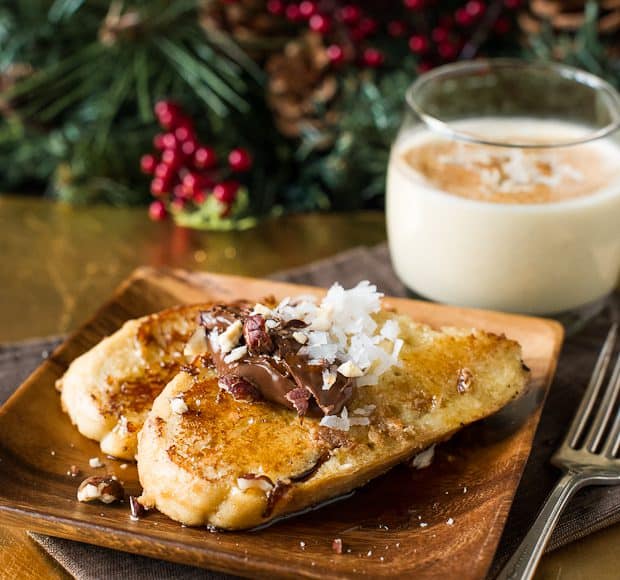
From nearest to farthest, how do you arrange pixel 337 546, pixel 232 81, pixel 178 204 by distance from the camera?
pixel 337 546 < pixel 178 204 < pixel 232 81

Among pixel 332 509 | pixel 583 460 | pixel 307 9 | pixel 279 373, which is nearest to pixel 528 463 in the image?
pixel 583 460

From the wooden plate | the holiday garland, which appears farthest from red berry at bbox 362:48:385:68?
the wooden plate

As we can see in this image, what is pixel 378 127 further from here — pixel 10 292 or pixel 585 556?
pixel 585 556

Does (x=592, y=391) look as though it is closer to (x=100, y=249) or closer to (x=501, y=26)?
(x=501, y=26)

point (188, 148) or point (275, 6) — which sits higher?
point (275, 6)

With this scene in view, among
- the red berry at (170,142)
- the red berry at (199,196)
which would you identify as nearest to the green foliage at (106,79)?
the red berry at (170,142)

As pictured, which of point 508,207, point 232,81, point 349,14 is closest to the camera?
point 508,207
